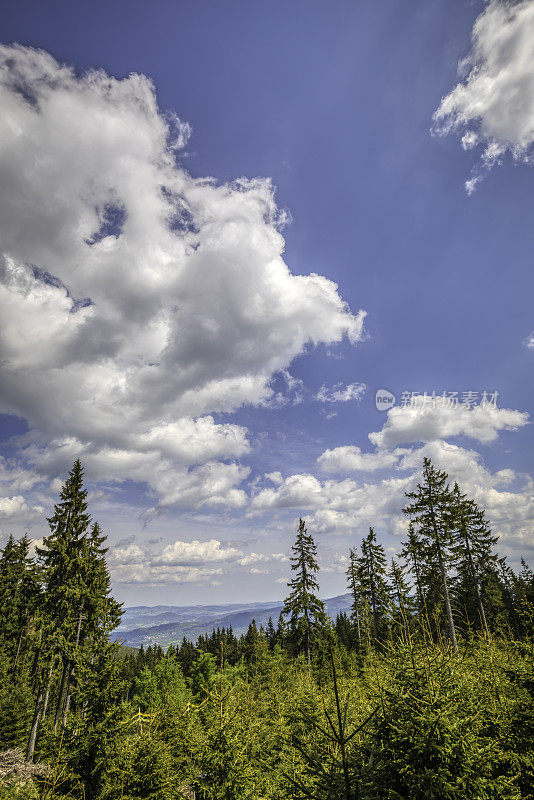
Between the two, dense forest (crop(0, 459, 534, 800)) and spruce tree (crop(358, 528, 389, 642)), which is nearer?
dense forest (crop(0, 459, 534, 800))

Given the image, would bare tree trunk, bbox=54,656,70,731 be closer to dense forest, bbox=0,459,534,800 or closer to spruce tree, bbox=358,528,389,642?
dense forest, bbox=0,459,534,800

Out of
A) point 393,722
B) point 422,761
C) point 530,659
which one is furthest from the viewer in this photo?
point 530,659

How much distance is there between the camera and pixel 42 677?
83.3 ft

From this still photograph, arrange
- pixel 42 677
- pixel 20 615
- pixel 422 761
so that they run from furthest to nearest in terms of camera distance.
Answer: pixel 20 615 → pixel 42 677 → pixel 422 761

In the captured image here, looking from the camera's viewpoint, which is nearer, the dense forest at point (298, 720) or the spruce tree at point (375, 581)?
the dense forest at point (298, 720)

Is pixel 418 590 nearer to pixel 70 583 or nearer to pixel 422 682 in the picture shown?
pixel 70 583

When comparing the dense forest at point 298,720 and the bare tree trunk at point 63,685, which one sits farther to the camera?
the bare tree trunk at point 63,685

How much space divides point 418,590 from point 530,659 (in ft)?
100

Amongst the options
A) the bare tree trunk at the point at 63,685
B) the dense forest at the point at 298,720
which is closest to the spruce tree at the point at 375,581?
the dense forest at the point at 298,720

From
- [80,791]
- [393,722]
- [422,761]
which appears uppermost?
[393,722]

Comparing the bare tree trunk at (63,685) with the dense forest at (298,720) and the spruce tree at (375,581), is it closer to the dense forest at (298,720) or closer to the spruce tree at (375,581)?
the dense forest at (298,720)

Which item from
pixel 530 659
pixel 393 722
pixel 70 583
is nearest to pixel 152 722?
pixel 393 722

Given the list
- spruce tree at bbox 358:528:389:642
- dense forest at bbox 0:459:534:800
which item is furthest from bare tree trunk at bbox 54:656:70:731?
spruce tree at bbox 358:528:389:642

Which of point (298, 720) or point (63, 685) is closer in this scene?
point (298, 720)
